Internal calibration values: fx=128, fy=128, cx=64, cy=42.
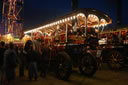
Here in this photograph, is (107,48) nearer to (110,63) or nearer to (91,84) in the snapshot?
(110,63)

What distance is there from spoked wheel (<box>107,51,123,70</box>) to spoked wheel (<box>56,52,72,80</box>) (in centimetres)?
305

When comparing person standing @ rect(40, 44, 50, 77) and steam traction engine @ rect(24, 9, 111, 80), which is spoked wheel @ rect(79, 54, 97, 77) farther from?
person standing @ rect(40, 44, 50, 77)

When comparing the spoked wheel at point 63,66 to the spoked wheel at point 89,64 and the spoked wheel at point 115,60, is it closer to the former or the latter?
the spoked wheel at point 89,64

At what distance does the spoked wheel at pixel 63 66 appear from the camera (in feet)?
16.5

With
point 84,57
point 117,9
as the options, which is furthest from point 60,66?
point 117,9

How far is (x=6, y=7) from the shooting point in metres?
26.8

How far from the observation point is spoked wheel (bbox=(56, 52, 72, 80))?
5043mm

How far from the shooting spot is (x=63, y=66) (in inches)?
216

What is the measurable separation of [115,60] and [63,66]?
320cm

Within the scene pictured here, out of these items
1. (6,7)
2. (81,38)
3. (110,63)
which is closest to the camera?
(81,38)

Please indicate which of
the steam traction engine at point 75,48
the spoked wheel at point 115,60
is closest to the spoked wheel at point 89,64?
the steam traction engine at point 75,48

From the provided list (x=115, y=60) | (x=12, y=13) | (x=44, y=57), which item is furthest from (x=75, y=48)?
(x=12, y=13)

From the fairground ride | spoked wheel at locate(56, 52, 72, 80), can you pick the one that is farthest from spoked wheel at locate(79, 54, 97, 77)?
the fairground ride

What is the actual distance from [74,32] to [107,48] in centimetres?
253
